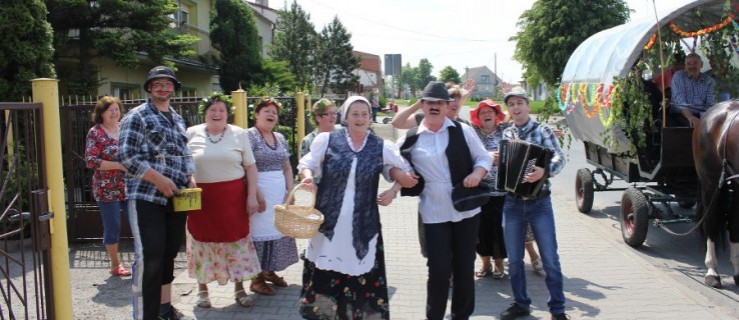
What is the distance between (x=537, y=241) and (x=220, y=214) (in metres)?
2.57

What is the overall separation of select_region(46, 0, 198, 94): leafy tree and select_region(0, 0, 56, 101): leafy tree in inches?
85.6

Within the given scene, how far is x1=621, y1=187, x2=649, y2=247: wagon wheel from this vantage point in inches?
275

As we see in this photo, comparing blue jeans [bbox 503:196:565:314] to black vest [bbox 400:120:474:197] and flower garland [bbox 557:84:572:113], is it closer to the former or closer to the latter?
black vest [bbox 400:120:474:197]

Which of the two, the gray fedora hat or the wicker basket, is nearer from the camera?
the wicker basket

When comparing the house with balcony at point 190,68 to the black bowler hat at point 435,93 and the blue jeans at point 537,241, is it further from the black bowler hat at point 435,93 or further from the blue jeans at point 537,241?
the blue jeans at point 537,241

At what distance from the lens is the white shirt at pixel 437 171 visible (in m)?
4.21

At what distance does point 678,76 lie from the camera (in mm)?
7391

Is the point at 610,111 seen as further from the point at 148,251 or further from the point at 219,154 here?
the point at 148,251

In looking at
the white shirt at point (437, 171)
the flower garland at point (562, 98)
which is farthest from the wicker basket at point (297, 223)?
the flower garland at point (562, 98)

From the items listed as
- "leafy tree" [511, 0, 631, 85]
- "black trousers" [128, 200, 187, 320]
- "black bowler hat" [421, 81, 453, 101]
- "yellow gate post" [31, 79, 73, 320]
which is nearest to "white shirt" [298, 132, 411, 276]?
"black bowler hat" [421, 81, 453, 101]

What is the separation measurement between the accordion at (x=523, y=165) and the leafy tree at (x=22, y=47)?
7784mm

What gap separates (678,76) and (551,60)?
26.7 m

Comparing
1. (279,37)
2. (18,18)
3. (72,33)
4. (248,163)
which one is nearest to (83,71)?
(72,33)

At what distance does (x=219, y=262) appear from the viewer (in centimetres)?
518
